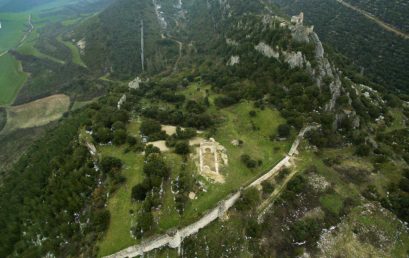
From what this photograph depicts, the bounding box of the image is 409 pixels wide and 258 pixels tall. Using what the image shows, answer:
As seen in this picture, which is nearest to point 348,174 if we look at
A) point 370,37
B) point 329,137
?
point 329,137

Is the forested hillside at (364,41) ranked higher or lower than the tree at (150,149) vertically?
lower

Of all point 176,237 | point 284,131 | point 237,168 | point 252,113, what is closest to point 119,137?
point 237,168

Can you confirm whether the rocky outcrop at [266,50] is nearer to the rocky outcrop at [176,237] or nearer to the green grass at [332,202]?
the green grass at [332,202]

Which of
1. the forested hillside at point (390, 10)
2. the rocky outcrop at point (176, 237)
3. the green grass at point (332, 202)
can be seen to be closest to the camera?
the rocky outcrop at point (176, 237)

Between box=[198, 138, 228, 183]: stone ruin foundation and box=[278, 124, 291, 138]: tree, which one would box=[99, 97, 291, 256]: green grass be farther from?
box=[278, 124, 291, 138]: tree

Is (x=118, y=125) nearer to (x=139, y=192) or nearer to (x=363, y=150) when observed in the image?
(x=139, y=192)

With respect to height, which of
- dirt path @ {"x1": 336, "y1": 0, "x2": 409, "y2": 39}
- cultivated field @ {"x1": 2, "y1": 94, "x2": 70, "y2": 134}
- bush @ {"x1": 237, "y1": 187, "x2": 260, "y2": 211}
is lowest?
cultivated field @ {"x1": 2, "y1": 94, "x2": 70, "y2": 134}

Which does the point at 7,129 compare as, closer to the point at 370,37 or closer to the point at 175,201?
the point at 175,201

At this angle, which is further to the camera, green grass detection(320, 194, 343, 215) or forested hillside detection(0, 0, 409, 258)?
green grass detection(320, 194, 343, 215)

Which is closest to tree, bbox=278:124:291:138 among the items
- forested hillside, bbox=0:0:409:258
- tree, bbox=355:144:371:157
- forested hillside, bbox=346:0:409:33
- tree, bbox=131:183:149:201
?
forested hillside, bbox=0:0:409:258

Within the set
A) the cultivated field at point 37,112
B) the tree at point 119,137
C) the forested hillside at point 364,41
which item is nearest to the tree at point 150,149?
the tree at point 119,137
